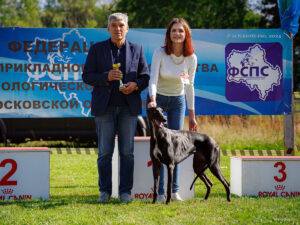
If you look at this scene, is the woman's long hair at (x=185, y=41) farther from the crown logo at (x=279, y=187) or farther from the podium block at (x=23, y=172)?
the crown logo at (x=279, y=187)

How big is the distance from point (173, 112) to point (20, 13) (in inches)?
1323

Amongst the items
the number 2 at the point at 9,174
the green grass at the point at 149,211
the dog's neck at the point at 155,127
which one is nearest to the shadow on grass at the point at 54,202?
the green grass at the point at 149,211

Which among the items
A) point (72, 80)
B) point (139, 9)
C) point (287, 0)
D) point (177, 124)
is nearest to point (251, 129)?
point (287, 0)

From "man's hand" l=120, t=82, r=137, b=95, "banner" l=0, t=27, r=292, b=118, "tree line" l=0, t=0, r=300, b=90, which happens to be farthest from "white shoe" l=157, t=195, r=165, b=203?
"tree line" l=0, t=0, r=300, b=90

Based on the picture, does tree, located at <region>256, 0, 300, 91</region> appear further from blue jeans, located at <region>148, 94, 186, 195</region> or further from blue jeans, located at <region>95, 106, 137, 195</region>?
blue jeans, located at <region>95, 106, 137, 195</region>

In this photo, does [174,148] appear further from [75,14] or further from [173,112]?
[75,14]

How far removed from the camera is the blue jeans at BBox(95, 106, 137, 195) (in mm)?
4746

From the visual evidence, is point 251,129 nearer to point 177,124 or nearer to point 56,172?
point 56,172

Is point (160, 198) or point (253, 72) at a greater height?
point (253, 72)

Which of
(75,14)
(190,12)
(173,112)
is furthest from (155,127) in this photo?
(75,14)

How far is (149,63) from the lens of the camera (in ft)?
24.7

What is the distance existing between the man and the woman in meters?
0.20

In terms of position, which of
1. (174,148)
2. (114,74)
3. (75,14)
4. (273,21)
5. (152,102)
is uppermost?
(75,14)

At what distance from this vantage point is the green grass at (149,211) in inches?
153
